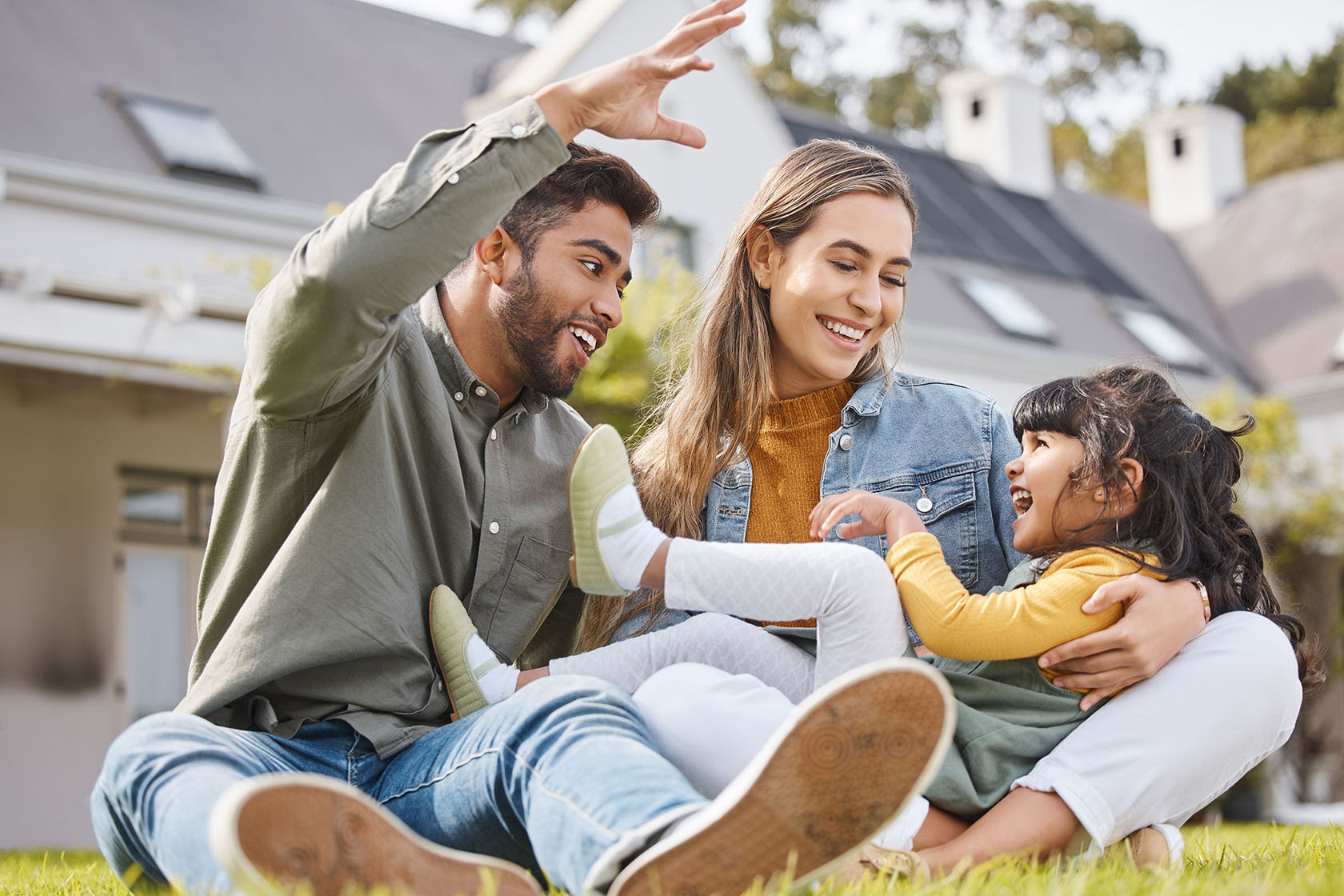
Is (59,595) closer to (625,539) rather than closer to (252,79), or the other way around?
(252,79)

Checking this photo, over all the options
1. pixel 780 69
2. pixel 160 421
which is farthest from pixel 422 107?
pixel 780 69

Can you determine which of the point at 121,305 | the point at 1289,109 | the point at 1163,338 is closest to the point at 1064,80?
the point at 1289,109

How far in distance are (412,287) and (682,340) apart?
5.15ft

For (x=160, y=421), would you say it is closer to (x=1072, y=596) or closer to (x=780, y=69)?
(x=1072, y=596)

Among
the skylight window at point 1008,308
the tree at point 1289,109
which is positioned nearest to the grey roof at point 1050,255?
the skylight window at point 1008,308

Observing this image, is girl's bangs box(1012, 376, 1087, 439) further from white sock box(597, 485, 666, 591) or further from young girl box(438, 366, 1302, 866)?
white sock box(597, 485, 666, 591)

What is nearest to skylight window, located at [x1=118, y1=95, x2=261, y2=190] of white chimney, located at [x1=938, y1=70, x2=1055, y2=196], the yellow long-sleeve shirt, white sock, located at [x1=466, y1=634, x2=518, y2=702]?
white sock, located at [x1=466, y1=634, x2=518, y2=702]

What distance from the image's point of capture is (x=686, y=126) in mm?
2680

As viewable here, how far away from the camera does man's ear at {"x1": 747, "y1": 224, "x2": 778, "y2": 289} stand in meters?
3.42

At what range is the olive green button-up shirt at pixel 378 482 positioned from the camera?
7.70 ft

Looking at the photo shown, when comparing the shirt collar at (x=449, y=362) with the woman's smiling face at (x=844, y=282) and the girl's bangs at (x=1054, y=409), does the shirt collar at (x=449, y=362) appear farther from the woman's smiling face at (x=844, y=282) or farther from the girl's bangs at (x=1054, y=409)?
the girl's bangs at (x=1054, y=409)

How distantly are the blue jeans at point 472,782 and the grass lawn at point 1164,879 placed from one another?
1.07 feet

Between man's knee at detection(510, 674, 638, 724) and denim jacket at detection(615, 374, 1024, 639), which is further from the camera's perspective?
denim jacket at detection(615, 374, 1024, 639)

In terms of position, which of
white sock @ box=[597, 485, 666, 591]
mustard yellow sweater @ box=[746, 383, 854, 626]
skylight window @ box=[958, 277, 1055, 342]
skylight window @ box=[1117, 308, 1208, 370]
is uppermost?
white sock @ box=[597, 485, 666, 591]
